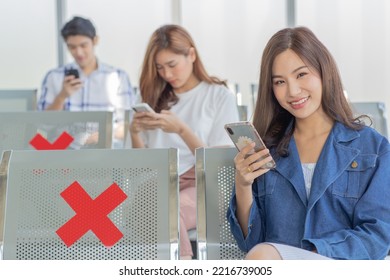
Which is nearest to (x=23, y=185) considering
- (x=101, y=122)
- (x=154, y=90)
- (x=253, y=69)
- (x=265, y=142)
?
(x=265, y=142)

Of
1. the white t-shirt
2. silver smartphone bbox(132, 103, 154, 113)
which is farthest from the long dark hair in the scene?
the white t-shirt

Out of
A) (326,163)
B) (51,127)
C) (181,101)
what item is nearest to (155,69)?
(181,101)

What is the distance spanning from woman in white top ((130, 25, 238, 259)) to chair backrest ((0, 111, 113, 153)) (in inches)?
7.8

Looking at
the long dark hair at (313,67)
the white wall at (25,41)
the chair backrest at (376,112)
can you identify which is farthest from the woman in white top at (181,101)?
the white wall at (25,41)

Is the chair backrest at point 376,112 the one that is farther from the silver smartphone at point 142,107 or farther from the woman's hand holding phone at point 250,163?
the woman's hand holding phone at point 250,163

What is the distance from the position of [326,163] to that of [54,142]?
1578 mm

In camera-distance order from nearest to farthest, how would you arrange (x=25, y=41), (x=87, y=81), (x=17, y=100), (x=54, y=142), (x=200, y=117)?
(x=54, y=142)
(x=200, y=117)
(x=17, y=100)
(x=87, y=81)
(x=25, y=41)

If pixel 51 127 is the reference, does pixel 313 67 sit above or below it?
above

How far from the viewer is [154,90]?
13.0 feet

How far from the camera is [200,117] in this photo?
389 centimetres

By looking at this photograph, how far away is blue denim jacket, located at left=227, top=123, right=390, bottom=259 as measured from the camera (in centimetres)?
223

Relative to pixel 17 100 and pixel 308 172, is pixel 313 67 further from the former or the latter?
pixel 17 100

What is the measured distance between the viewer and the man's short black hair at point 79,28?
17.9 ft
